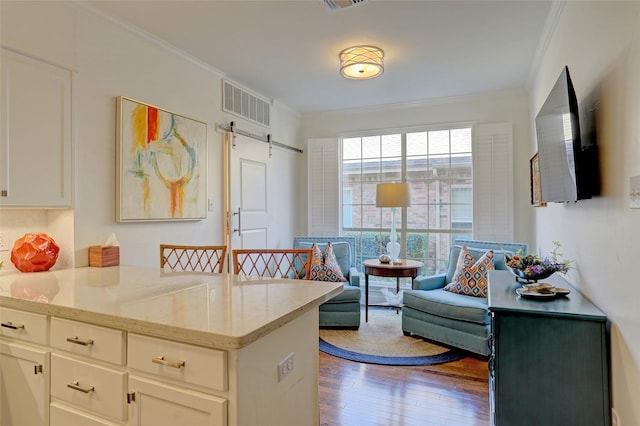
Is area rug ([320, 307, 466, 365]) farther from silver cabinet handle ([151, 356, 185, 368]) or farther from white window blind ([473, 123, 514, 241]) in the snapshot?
silver cabinet handle ([151, 356, 185, 368])

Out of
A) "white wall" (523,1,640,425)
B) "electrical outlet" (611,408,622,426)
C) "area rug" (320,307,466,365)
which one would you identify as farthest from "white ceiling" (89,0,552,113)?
"area rug" (320,307,466,365)

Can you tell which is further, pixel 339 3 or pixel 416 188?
pixel 416 188

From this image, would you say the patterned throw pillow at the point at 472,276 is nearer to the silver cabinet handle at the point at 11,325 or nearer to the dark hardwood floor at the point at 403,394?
the dark hardwood floor at the point at 403,394

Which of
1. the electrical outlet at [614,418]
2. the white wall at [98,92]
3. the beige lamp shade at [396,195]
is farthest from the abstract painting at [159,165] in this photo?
the electrical outlet at [614,418]

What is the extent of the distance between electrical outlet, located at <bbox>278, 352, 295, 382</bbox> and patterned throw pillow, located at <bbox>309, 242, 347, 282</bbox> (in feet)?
8.05

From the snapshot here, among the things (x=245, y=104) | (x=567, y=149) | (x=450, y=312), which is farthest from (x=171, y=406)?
(x=245, y=104)

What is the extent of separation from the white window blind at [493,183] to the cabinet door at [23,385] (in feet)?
13.6

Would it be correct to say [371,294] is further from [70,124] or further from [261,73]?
[70,124]

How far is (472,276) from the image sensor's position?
3.38 m

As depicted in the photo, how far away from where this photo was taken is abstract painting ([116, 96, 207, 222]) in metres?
2.65

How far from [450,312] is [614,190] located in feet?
6.07

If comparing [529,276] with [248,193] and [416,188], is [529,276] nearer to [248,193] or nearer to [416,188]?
[416,188]

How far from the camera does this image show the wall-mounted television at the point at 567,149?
1693 mm

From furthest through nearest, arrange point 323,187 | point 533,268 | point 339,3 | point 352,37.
Answer: 1. point 323,187
2. point 352,37
3. point 339,3
4. point 533,268
